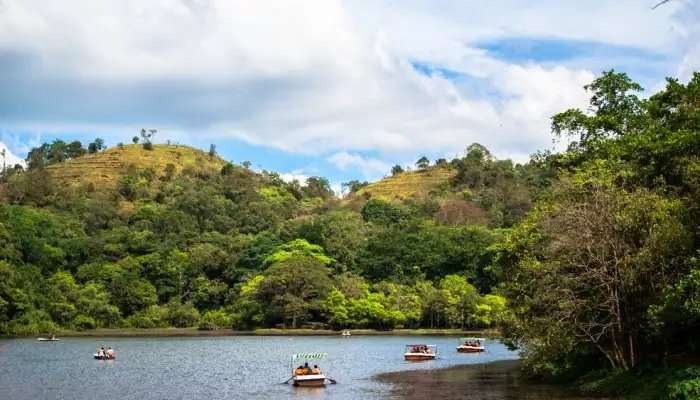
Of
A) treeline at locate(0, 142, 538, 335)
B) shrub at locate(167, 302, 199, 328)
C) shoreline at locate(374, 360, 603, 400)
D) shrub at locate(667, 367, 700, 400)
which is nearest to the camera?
shrub at locate(667, 367, 700, 400)

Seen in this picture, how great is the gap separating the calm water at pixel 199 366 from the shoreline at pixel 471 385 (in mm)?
1605

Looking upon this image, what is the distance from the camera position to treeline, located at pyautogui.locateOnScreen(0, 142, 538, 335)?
116188 millimetres

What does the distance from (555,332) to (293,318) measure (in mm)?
80831

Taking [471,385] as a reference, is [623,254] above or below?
above

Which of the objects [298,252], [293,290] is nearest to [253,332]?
[293,290]

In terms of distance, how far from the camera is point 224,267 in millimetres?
136375

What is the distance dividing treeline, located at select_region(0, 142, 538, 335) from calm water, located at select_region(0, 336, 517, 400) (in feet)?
46.5

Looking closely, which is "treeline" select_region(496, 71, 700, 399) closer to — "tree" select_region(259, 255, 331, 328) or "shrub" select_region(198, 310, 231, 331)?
"tree" select_region(259, 255, 331, 328)

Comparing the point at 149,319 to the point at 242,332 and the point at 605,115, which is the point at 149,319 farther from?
the point at 605,115

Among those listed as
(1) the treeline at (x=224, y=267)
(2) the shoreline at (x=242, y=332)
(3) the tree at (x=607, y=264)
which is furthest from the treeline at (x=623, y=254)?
(2) the shoreline at (x=242, y=332)

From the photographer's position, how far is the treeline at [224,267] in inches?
4574

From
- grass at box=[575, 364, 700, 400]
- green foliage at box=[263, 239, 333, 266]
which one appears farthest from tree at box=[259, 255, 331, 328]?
grass at box=[575, 364, 700, 400]

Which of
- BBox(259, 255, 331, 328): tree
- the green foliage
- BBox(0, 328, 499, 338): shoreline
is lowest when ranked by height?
BBox(0, 328, 499, 338): shoreline

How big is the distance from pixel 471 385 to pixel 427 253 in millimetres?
85566
